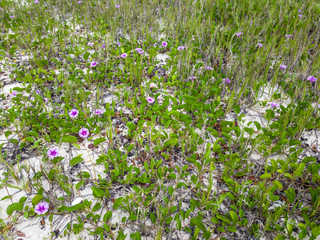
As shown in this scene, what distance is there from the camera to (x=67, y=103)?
262 centimetres

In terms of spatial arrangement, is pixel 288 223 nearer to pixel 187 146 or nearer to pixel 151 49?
pixel 187 146

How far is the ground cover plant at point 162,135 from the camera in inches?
67.5

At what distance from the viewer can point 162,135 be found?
2.25 metres

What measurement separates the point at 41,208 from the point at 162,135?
121 cm

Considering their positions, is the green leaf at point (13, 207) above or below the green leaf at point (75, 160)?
below

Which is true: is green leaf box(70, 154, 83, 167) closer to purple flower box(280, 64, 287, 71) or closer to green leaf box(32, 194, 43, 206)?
green leaf box(32, 194, 43, 206)

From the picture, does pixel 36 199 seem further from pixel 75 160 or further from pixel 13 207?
pixel 75 160

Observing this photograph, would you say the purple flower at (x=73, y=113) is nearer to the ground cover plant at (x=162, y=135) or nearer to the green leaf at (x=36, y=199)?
the ground cover plant at (x=162, y=135)

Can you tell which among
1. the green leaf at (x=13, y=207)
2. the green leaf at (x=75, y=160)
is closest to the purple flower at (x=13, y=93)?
the green leaf at (x=75, y=160)

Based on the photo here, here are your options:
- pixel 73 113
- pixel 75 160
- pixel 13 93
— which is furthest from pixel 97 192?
pixel 13 93

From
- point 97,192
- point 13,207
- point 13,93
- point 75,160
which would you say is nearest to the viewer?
point 13,207

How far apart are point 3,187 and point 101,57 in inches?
87.5

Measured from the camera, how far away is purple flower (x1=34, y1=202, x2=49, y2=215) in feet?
5.60

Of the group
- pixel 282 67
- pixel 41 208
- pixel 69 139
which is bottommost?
pixel 41 208
